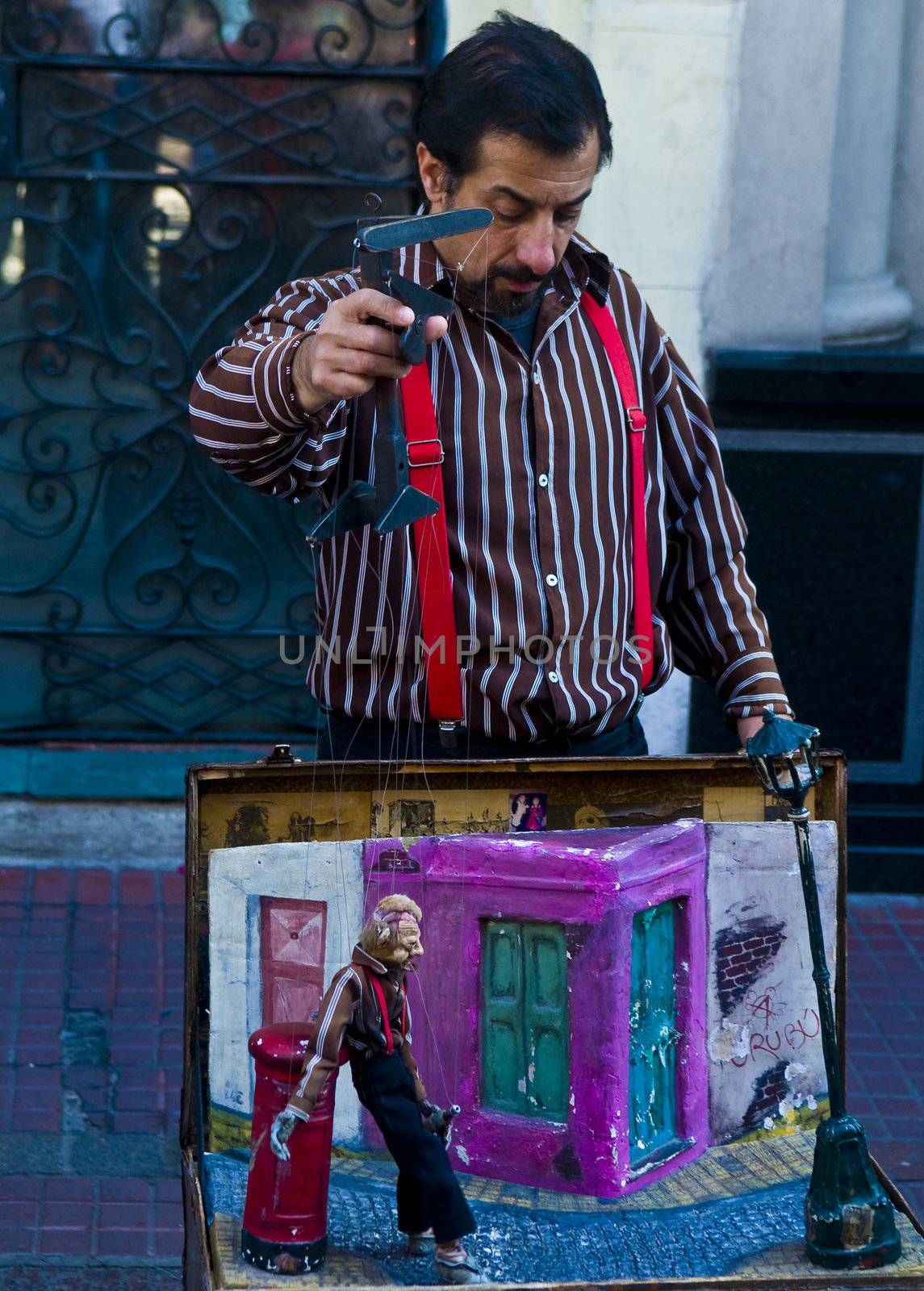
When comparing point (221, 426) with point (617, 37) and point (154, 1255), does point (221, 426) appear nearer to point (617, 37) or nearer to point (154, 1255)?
point (154, 1255)

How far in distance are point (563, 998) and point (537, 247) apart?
82cm

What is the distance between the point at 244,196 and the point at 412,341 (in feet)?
11.3

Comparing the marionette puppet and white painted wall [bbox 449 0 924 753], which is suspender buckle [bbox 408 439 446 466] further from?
white painted wall [bbox 449 0 924 753]

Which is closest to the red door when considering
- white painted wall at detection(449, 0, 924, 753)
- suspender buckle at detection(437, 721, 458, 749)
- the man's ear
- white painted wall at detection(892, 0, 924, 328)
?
suspender buckle at detection(437, 721, 458, 749)

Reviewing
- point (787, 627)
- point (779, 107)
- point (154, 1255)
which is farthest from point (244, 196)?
point (154, 1255)

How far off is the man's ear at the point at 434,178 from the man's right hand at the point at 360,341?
44 cm

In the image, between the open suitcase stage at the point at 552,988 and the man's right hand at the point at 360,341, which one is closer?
the man's right hand at the point at 360,341

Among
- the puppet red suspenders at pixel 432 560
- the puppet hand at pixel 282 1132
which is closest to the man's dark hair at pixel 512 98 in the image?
the puppet red suspenders at pixel 432 560

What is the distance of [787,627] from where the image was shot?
4.79 meters

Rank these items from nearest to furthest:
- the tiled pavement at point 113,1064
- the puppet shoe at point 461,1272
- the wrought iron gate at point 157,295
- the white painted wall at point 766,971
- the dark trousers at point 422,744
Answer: the puppet shoe at point 461,1272
the white painted wall at point 766,971
the dark trousers at point 422,744
the tiled pavement at point 113,1064
the wrought iron gate at point 157,295

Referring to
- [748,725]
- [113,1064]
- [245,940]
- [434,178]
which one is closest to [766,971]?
Answer: [748,725]

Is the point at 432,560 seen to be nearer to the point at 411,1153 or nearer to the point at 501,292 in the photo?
the point at 501,292

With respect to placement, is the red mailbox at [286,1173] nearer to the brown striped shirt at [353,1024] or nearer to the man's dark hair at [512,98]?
the brown striped shirt at [353,1024]

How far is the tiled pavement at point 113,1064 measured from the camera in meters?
3.07
